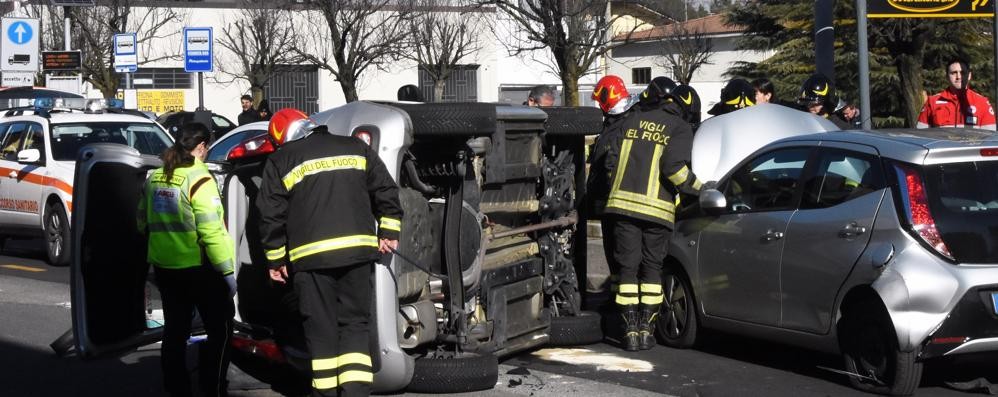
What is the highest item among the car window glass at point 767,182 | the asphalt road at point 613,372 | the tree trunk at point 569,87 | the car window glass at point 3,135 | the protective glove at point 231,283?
the tree trunk at point 569,87

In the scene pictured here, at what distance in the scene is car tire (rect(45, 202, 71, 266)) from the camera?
14188 mm

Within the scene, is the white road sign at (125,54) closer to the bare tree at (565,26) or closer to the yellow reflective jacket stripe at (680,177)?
the bare tree at (565,26)

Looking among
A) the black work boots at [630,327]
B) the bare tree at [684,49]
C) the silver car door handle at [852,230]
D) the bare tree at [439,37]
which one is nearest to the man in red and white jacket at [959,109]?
the black work boots at [630,327]

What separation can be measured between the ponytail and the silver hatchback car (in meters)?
3.04

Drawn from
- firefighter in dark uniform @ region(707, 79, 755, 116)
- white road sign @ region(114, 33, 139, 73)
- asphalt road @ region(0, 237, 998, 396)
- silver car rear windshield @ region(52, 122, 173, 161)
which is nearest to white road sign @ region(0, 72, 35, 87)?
white road sign @ region(114, 33, 139, 73)

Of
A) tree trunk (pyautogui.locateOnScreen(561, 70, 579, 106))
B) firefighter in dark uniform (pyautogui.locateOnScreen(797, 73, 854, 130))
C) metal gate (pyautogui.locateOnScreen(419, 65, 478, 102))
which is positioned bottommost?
firefighter in dark uniform (pyautogui.locateOnScreen(797, 73, 854, 130))

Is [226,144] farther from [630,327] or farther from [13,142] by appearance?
[630,327]

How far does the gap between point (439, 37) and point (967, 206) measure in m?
38.0

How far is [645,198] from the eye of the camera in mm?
8203

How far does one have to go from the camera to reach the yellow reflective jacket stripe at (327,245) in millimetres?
6000

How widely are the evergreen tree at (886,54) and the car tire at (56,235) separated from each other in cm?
2249

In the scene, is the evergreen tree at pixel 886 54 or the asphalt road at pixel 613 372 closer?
the asphalt road at pixel 613 372

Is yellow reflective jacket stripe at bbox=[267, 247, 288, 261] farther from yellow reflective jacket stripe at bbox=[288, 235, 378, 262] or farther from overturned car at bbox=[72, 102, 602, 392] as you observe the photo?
overturned car at bbox=[72, 102, 602, 392]

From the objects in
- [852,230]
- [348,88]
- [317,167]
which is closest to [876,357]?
[852,230]
